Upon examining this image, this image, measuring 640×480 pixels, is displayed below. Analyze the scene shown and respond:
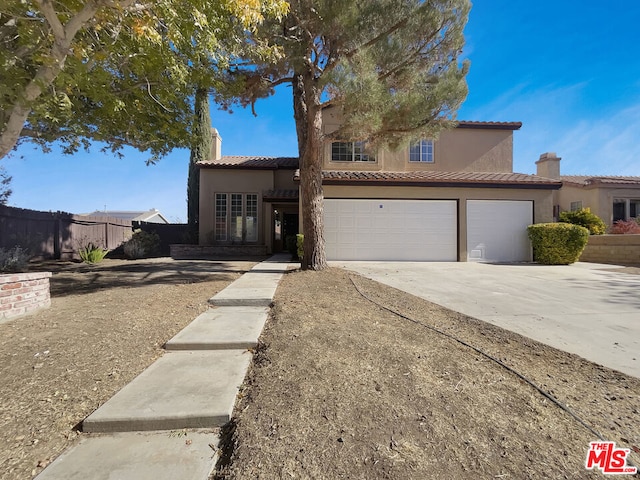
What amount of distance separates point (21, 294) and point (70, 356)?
2.28m

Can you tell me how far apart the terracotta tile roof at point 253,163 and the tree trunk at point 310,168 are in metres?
7.79

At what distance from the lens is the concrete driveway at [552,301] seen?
12.8 feet

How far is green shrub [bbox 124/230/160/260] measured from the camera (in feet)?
47.5

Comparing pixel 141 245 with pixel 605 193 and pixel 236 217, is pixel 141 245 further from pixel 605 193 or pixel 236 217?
pixel 605 193

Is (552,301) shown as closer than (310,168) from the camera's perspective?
Yes

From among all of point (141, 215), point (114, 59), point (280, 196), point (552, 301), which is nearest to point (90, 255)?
point (280, 196)

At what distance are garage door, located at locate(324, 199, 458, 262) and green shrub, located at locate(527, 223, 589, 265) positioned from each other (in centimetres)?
303

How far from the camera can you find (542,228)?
40.1ft

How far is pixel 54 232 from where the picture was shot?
12633mm

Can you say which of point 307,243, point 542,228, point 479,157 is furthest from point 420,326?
point 479,157

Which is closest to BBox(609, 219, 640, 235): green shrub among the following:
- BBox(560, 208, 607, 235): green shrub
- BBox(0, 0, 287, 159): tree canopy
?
BBox(560, 208, 607, 235): green shrub

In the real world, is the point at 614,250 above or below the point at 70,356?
above

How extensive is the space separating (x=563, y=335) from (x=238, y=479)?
4.30 m

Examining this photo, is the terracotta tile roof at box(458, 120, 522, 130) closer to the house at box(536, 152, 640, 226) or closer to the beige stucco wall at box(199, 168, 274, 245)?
the house at box(536, 152, 640, 226)
